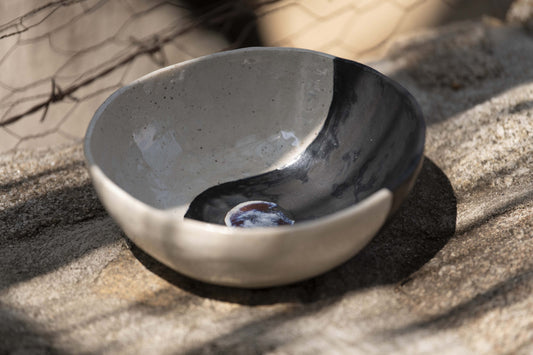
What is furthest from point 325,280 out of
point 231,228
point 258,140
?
point 258,140

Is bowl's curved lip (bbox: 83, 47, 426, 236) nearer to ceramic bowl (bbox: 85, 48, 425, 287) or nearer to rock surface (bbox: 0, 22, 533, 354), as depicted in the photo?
ceramic bowl (bbox: 85, 48, 425, 287)

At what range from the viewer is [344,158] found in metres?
1.11

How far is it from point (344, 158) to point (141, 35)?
3.66ft

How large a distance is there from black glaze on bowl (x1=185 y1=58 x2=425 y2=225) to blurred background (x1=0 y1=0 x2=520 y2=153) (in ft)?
2.24

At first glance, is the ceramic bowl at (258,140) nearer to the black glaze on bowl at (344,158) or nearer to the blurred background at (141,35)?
the black glaze on bowl at (344,158)

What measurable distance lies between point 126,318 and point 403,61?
3.89 ft

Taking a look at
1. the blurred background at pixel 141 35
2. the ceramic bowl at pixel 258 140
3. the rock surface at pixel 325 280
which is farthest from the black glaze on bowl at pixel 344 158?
the blurred background at pixel 141 35

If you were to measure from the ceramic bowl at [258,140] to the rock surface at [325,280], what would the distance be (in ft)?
0.32

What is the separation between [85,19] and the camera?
5.94 ft

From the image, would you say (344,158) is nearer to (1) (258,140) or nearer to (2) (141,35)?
(1) (258,140)

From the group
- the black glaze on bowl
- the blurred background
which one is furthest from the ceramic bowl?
the blurred background

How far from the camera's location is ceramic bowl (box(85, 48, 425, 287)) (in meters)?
0.98

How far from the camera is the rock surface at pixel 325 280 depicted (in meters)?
0.83

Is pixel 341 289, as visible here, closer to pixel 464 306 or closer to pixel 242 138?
pixel 464 306
